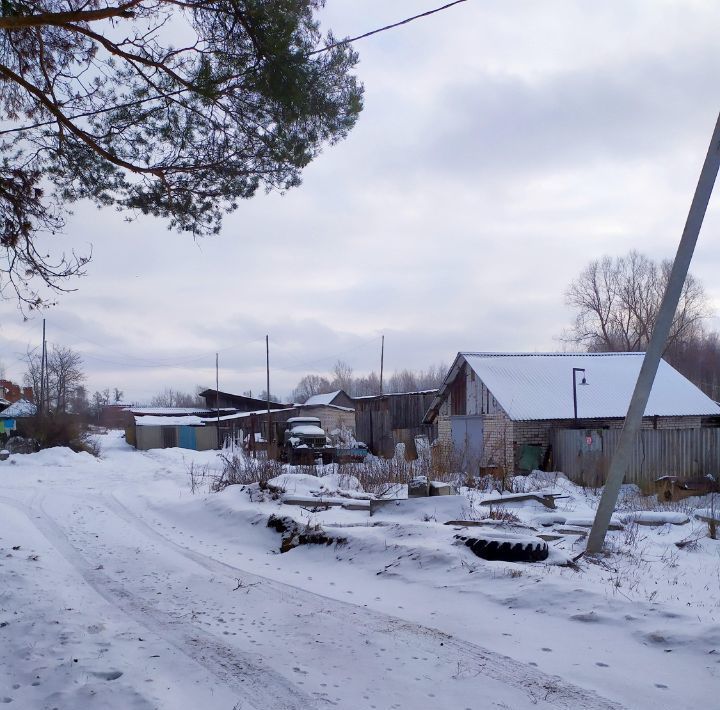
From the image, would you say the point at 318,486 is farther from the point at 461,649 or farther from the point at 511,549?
the point at 461,649

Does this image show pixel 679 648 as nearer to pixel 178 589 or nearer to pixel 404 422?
pixel 178 589

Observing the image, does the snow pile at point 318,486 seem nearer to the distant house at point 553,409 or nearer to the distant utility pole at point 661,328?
the distant utility pole at point 661,328

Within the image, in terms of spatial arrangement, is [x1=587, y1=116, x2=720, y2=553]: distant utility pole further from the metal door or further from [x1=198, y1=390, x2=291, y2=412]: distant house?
[x1=198, y1=390, x2=291, y2=412]: distant house

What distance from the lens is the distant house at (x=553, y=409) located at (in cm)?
2170

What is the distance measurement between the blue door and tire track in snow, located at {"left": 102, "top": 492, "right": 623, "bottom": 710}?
37.9 meters

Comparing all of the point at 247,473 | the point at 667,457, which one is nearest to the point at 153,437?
the point at 247,473

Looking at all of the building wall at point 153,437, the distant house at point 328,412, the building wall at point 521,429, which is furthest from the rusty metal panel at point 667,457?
the distant house at point 328,412

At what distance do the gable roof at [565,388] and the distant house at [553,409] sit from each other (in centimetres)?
4

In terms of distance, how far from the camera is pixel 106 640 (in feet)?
16.6

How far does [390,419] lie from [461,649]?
101ft

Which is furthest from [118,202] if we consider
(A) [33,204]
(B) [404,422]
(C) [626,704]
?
(B) [404,422]

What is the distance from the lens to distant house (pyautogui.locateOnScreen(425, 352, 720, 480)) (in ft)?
71.2

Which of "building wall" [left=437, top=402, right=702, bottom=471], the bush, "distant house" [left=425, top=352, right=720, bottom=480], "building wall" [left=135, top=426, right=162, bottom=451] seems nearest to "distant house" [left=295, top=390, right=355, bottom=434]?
"building wall" [left=135, top=426, right=162, bottom=451]

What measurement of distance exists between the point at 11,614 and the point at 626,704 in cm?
484
